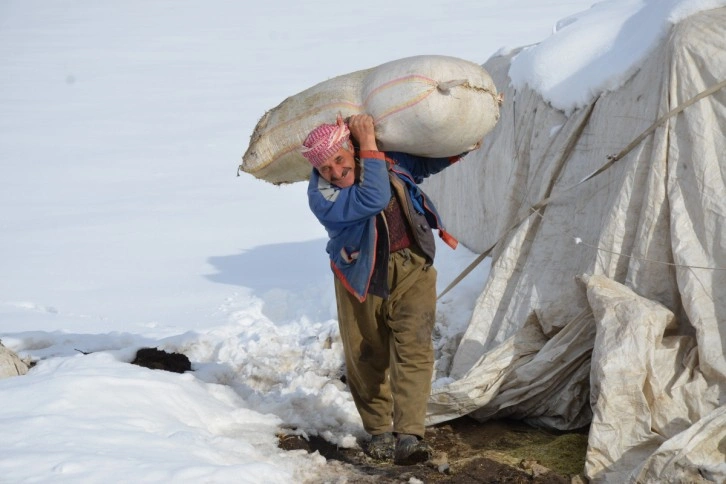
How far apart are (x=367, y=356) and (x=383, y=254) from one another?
0.54m

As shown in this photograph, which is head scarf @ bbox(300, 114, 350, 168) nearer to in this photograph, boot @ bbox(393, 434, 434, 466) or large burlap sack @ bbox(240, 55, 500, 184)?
large burlap sack @ bbox(240, 55, 500, 184)

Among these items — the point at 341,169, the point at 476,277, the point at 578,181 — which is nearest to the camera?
the point at 341,169

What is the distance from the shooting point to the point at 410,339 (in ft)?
13.6

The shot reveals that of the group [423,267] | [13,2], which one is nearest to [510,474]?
[423,267]

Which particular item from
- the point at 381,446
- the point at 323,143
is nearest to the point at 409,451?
the point at 381,446

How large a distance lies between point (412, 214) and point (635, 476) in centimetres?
132

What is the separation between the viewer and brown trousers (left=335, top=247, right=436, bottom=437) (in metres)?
4.13

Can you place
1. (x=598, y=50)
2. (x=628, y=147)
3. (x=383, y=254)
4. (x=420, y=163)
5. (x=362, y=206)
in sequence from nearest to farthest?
(x=362, y=206), (x=383, y=254), (x=420, y=163), (x=628, y=147), (x=598, y=50)

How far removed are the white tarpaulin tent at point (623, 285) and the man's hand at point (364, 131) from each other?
1.20m

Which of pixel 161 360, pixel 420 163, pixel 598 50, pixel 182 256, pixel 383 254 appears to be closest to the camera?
pixel 383 254

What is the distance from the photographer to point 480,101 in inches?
161

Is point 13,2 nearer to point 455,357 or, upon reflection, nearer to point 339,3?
point 339,3

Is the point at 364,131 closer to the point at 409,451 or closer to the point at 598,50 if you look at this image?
the point at 409,451

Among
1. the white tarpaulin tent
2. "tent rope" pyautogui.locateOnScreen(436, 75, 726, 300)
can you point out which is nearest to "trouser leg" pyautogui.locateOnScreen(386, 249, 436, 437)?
the white tarpaulin tent
